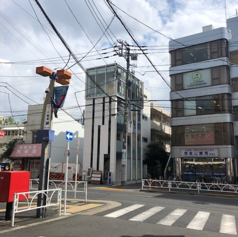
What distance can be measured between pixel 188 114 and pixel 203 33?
29.5ft

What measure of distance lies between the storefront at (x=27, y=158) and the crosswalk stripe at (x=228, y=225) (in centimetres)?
2527

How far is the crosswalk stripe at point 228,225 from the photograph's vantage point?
7258 mm

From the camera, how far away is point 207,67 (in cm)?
2800

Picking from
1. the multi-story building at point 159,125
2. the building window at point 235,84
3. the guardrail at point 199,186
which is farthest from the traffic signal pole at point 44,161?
the multi-story building at point 159,125

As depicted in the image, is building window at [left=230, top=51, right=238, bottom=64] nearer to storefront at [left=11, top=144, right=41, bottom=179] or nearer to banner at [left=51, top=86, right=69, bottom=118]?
banner at [left=51, top=86, right=69, bottom=118]

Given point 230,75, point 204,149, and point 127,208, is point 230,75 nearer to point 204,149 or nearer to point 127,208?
point 204,149

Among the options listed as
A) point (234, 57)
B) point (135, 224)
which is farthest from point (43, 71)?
point (234, 57)

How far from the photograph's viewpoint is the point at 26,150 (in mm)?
31609

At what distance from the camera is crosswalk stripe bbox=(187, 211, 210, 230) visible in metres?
7.67

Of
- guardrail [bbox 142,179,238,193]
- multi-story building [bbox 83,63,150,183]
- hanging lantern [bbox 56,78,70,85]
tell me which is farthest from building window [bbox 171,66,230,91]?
hanging lantern [bbox 56,78,70,85]

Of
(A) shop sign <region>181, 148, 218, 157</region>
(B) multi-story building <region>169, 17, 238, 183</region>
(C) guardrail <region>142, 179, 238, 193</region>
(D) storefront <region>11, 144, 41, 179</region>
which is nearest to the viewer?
(C) guardrail <region>142, 179, 238, 193</region>

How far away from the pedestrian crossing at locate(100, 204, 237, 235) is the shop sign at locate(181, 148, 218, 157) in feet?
56.6

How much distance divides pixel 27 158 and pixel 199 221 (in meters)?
28.1

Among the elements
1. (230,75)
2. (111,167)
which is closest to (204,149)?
(230,75)
